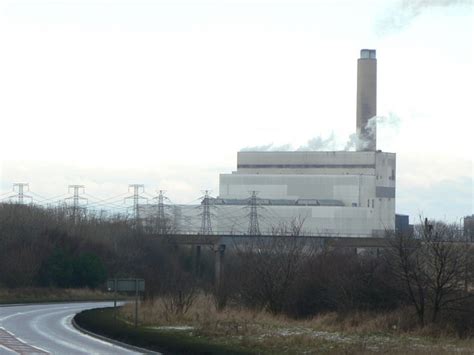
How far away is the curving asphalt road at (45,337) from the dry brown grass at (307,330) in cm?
336

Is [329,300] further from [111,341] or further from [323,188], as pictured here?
[323,188]

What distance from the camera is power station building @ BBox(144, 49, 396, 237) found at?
111000 millimetres

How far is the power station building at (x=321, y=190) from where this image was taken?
111 metres

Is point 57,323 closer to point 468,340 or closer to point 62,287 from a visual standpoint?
point 468,340

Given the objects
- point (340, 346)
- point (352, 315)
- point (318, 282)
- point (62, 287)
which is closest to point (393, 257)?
point (352, 315)

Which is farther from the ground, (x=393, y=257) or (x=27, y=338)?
(x=393, y=257)

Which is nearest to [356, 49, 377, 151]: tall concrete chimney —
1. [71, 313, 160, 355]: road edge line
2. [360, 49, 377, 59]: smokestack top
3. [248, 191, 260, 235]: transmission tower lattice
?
[360, 49, 377, 59]: smokestack top

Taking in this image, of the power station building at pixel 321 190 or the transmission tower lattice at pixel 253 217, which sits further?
the power station building at pixel 321 190

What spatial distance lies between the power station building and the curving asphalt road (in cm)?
5885

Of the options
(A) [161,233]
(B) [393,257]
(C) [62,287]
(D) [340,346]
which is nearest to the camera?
(D) [340,346]

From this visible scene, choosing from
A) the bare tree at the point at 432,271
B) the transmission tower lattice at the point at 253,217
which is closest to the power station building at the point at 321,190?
the transmission tower lattice at the point at 253,217

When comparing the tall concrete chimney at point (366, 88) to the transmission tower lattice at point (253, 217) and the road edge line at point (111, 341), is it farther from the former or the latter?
the road edge line at point (111, 341)

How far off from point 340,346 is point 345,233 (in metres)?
81.9

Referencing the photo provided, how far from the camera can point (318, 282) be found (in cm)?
4919
